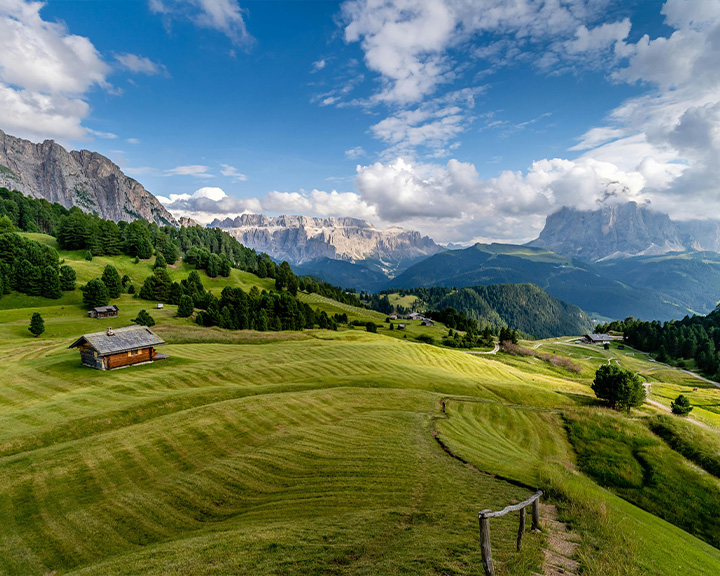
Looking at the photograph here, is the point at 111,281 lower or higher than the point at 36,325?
higher

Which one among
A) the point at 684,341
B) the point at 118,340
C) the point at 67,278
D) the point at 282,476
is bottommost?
the point at 684,341

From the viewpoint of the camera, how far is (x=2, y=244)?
342ft

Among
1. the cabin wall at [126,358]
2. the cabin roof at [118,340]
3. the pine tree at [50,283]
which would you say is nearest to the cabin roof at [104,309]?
the pine tree at [50,283]

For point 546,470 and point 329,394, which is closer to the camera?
point 546,470

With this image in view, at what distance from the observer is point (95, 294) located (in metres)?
93.2

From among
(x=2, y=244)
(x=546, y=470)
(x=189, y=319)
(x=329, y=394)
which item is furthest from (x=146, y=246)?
(x=546, y=470)

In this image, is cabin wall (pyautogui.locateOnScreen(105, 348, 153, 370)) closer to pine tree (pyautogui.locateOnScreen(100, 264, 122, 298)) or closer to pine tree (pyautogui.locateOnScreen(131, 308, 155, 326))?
pine tree (pyautogui.locateOnScreen(131, 308, 155, 326))

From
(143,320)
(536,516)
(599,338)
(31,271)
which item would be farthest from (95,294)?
(599,338)

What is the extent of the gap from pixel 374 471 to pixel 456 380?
33.8 meters

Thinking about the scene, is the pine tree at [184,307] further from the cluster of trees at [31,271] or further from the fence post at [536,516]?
the fence post at [536,516]

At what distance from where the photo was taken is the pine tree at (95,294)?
92.4 metres

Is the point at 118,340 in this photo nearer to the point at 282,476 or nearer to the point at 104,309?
the point at 282,476

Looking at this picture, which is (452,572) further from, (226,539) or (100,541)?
(100,541)

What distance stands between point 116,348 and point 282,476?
119ft
